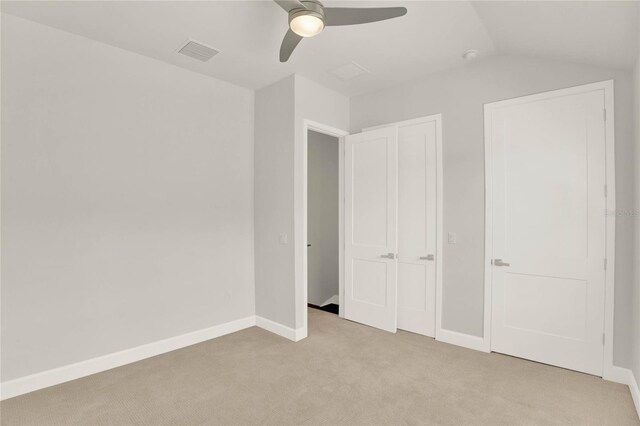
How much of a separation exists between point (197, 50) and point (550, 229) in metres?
3.47

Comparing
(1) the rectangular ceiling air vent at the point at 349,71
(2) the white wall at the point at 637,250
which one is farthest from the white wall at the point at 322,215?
(2) the white wall at the point at 637,250

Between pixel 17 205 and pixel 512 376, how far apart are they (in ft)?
13.3

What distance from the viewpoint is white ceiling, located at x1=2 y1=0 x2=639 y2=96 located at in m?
2.14

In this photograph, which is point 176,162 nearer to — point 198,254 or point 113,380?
point 198,254

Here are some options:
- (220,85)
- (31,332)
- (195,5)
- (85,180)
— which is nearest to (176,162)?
(85,180)

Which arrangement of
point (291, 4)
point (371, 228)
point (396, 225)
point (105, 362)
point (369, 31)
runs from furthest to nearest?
1. point (371, 228)
2. point (396, 225)
3. point (105, 362)
4. point (369, 31)
5. point (291, 4)

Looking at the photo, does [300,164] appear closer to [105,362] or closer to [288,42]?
[288,42]

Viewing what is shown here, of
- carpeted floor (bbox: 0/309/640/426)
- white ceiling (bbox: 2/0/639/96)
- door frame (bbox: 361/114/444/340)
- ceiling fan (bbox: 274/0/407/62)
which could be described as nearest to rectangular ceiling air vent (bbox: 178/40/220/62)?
white ceiling (bbox: 2/0/639/96)

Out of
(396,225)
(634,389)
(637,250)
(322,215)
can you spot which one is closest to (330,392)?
(396,225)

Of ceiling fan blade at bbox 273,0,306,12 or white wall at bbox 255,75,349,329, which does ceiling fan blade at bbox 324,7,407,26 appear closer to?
ceiling fan blade at bbox 273,0,306,12

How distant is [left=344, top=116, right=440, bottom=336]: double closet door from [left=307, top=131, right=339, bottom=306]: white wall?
1.11 meters

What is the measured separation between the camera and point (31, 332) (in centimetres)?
240

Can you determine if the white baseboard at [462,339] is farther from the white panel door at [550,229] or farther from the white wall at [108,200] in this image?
the white wall at [108,200]

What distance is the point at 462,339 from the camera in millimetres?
3170
